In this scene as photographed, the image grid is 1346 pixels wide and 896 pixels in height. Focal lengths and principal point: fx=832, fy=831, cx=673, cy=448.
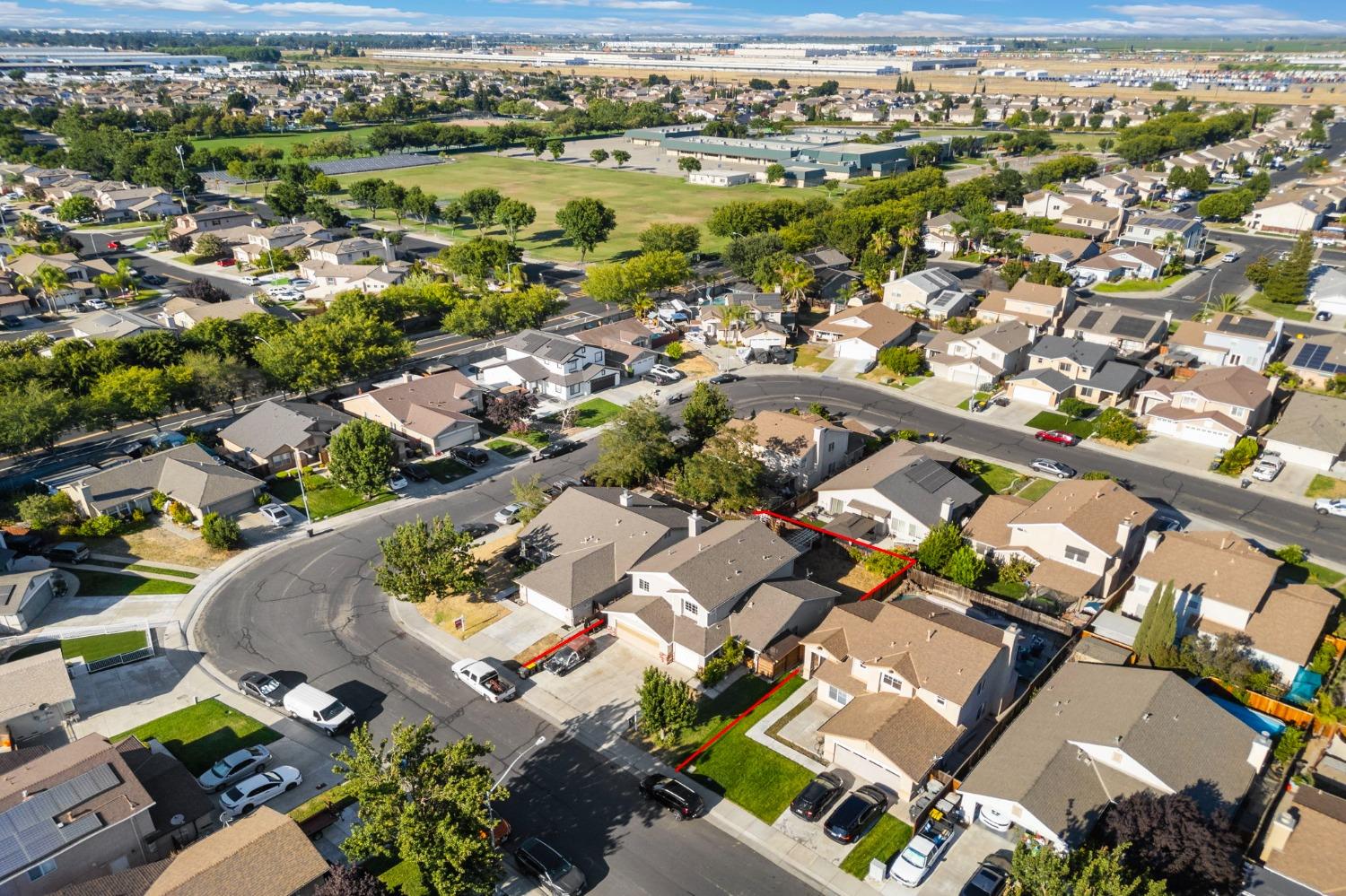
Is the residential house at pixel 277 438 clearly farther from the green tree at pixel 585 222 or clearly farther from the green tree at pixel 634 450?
the green tree at pixel 585 222

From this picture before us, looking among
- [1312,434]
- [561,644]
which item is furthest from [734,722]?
[1312,434]

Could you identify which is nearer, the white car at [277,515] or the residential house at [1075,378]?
the white car at [277,515]

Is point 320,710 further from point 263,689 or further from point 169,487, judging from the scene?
point 169,487

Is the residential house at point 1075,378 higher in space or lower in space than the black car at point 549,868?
higher

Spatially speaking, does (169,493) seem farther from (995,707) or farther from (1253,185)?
(1253,185)

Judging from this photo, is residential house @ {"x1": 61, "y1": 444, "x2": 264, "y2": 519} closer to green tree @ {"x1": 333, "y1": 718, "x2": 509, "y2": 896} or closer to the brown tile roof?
the brown tile roof

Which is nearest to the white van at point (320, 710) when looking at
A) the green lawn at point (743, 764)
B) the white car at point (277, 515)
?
the green lawn at point (743, 764)
